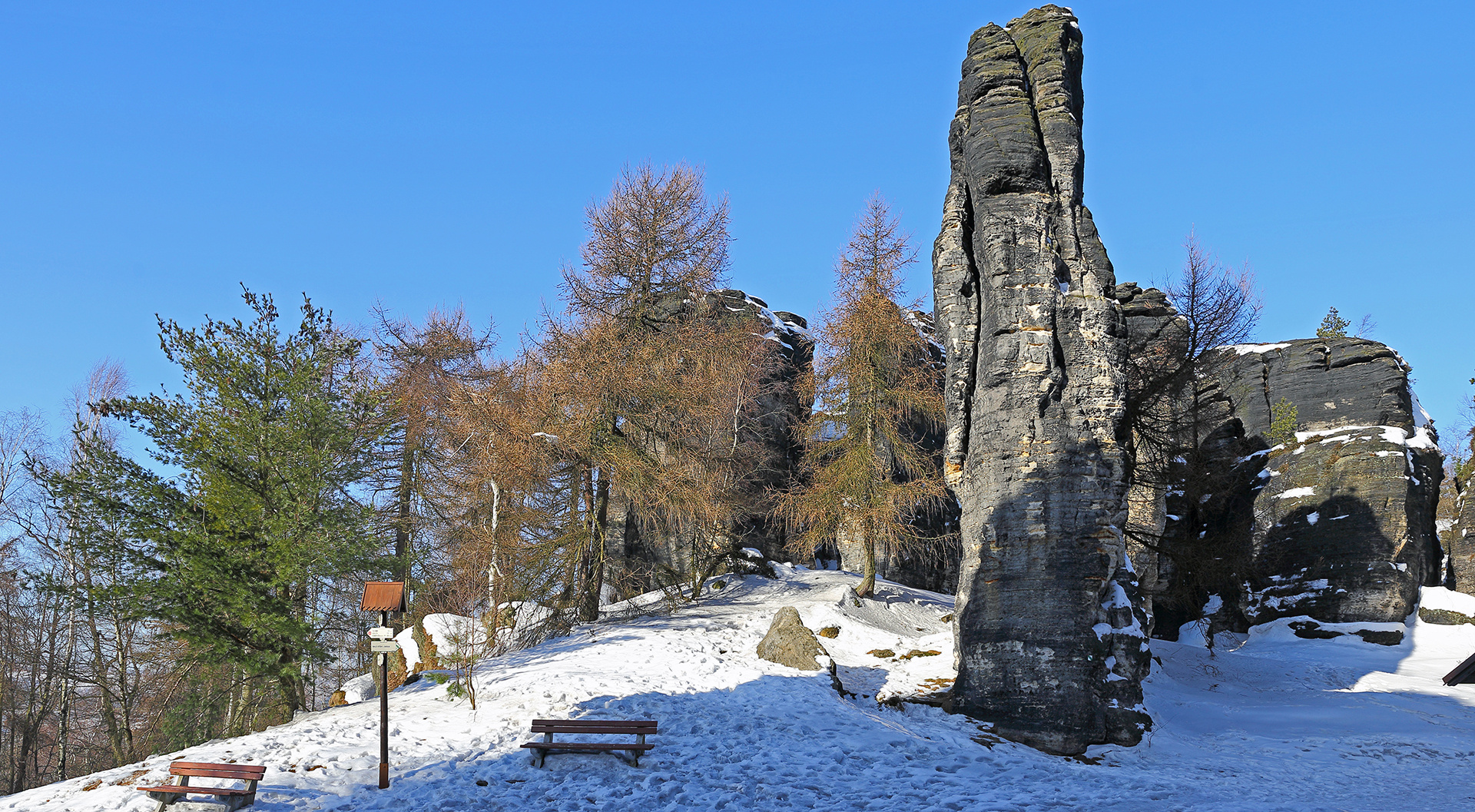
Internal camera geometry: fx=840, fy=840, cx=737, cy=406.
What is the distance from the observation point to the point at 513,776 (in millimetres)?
8914

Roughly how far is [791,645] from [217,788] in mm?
8268

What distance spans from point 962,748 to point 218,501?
11.5 m

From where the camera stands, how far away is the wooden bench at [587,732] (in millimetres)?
9141

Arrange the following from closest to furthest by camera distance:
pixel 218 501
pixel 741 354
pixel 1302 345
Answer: pixel 218 501
pixel 741 354
pixel 1302 345

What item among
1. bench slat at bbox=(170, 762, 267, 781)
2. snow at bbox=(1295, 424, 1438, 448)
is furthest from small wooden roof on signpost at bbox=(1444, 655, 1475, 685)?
bench slat at bbox=(170, 762, 267, 781)

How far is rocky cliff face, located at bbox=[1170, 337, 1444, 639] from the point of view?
20.7m

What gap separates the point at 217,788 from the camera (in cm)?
789

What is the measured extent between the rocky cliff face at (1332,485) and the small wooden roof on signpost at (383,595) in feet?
60.1

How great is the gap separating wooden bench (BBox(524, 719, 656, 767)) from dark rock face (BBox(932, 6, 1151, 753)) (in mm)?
4642

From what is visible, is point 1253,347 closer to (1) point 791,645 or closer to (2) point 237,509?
(1) point 791,645

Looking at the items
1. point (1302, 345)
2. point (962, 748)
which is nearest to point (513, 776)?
point (962, 748)

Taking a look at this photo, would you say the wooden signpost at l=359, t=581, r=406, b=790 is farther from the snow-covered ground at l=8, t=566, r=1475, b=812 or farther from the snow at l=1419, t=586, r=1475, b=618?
the snow at l=1419, t=586, r=1475, b=618

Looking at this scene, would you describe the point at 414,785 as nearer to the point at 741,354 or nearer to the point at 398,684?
the point at 398,684

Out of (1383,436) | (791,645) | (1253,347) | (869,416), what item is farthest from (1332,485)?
(791,645)
